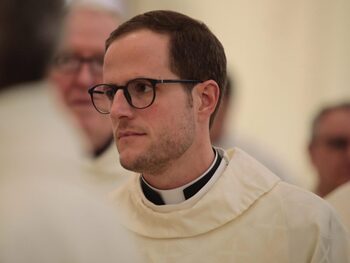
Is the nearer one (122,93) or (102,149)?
(122,93)

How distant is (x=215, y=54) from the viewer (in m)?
1.78

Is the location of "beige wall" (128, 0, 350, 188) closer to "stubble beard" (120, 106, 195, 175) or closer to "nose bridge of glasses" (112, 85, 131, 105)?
"stubble beard" (120, 106, 195, 175)

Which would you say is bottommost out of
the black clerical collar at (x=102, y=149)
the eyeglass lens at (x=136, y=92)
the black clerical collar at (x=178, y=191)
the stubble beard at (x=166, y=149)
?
the black clerical collar at (x=178, y=191)

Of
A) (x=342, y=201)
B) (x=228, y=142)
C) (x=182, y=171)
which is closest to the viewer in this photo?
(x=182, y=171)

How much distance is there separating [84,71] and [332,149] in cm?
102

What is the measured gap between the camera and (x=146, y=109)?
1.70 meters

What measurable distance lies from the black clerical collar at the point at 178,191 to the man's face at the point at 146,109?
0.08m

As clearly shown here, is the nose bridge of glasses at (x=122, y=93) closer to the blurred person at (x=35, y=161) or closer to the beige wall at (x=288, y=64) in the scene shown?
the blurred person at (x=35, y=161)

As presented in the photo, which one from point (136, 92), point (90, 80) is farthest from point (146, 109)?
point (90, 80)

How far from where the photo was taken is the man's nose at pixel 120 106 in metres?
1.67

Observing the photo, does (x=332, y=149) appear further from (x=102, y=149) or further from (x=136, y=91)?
(x=136, y=91)

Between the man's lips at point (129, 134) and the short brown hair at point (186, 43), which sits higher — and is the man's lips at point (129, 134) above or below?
below

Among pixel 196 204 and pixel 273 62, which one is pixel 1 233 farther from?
pixel 273 62

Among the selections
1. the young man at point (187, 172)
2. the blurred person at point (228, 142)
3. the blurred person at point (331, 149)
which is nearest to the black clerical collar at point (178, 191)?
the young man at point (187, 172)
